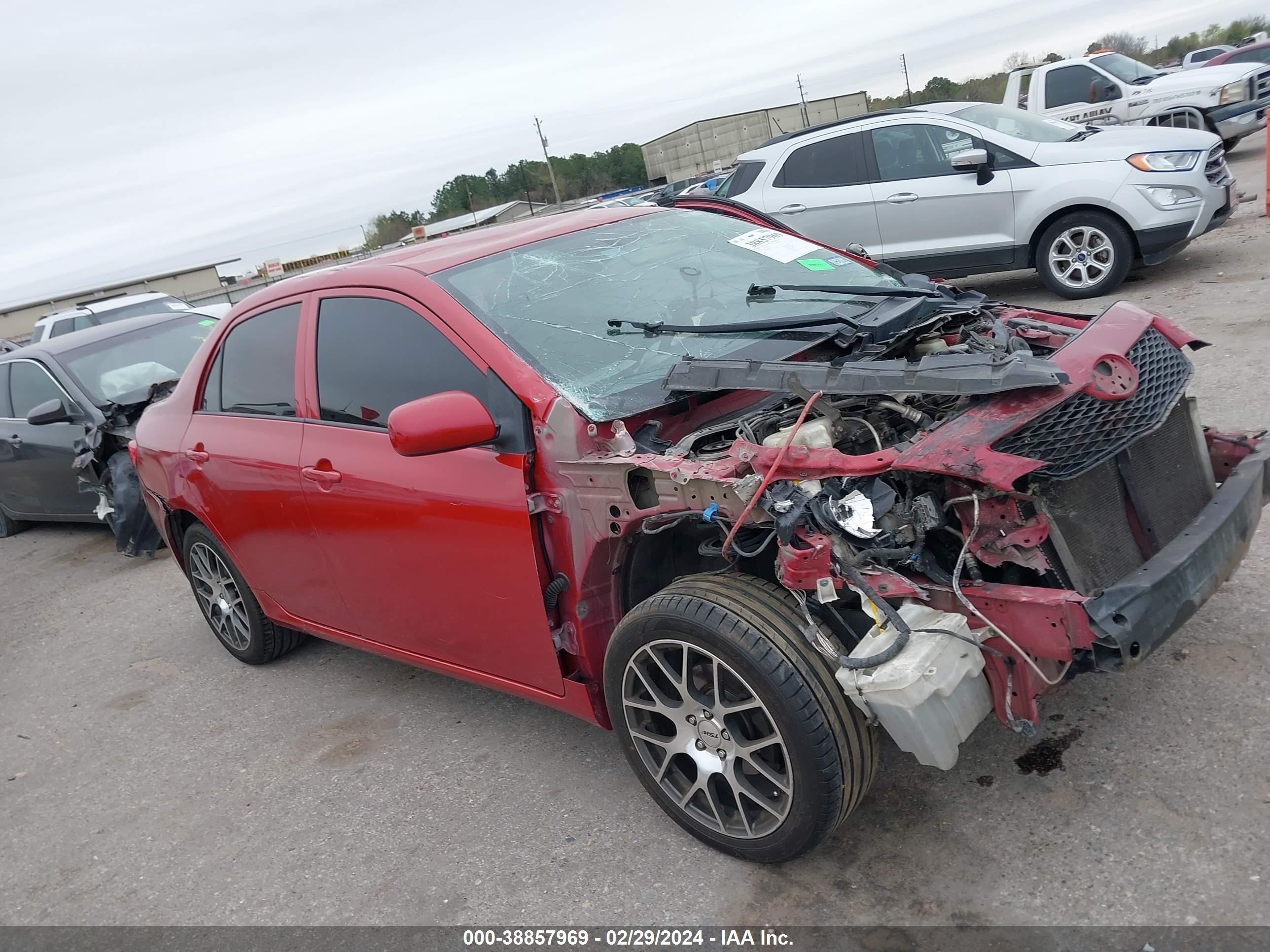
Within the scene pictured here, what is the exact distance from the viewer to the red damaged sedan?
8.20ft

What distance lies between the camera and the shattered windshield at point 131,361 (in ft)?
25.3

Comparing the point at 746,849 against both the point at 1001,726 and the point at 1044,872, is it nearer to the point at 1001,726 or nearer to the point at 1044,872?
the point at 1044,872

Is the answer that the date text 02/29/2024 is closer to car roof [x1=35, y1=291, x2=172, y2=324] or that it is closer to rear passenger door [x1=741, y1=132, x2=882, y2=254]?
rear passenger door [x1=741, y1=132, x2=882, y2=254]

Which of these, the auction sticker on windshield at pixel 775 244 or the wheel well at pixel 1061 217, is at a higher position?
the auction sticker on windshield at pixel 775 244

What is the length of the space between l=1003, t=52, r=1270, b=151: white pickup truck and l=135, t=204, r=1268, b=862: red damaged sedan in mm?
11640

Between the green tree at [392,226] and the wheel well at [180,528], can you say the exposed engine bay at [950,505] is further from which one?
the green tree at [392,226]

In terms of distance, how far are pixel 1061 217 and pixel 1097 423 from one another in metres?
6.78

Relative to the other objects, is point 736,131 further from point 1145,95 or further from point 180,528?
point 180,528

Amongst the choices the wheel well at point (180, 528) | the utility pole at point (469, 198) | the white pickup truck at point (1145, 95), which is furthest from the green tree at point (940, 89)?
the wheel well at point (180, 528)

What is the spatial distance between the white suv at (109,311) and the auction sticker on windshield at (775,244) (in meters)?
9.87

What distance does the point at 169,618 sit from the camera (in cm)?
614

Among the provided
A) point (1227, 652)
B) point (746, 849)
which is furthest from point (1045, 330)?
point (746, 849)

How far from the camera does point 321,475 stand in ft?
12.4

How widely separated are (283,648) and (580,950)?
9.49 ft
